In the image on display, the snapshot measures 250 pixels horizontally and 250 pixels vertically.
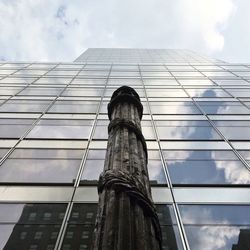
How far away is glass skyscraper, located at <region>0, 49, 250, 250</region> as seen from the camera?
7543 millimetres

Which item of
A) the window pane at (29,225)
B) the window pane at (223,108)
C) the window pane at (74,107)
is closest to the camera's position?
the window pane at (29,225)

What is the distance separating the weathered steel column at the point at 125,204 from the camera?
4.48 m

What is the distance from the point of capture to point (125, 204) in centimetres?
509

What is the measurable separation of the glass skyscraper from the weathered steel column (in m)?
2.09

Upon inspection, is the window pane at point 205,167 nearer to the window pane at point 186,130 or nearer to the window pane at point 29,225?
the window pane at point 186,130

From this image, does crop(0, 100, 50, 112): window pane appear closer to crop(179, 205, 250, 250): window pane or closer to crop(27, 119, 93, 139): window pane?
crop(27, 119, 93, 139): window pane

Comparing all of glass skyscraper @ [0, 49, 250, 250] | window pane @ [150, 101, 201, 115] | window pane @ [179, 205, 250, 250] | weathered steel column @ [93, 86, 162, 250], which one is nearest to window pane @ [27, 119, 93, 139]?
glass skyscraper @ [0, 49, 250, 250]

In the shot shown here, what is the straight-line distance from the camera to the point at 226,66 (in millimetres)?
28797

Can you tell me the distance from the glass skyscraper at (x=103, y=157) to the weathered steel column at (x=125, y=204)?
6.87 ft

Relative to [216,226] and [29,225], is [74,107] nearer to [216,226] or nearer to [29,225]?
[29,225]

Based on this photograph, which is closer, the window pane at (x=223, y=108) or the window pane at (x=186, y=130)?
the window pane at (x=186, y=130)

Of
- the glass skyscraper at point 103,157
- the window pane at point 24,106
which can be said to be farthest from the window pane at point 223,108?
the window pane at point 24,106

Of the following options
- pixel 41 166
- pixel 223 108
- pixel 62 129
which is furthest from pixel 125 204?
pixel 223 108

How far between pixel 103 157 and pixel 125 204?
20.2 ft
